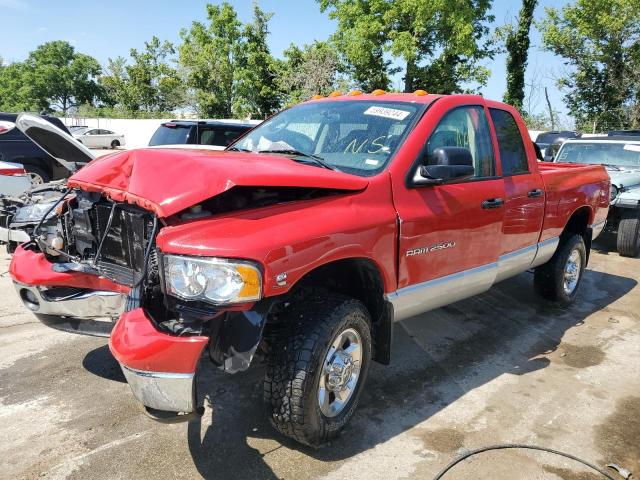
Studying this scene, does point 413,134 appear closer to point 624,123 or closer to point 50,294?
point 50,294

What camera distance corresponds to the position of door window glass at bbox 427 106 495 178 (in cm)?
348

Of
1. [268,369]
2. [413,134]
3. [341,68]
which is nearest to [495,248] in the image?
[413,134]

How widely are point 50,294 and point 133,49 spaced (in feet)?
151

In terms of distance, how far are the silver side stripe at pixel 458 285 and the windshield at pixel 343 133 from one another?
0.80 meters

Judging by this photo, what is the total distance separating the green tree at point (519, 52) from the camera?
92.6 ft

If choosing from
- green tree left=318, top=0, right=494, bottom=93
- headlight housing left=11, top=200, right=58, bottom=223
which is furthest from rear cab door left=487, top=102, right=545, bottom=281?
green tree left=318, top=0, right=494, bottom=93

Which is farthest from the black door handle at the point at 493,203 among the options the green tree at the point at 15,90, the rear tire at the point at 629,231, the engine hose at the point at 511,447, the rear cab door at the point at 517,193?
the green tree at the point at 15,90

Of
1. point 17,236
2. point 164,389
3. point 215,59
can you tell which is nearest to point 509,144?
→ point 164,389

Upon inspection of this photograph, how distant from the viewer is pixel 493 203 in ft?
12.3

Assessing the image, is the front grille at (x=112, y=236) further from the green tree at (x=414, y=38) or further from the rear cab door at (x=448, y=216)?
the green tree at (x=414, y=38)

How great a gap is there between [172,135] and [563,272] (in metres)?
6.42

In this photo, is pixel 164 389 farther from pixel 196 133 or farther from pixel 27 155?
pixel 27 155

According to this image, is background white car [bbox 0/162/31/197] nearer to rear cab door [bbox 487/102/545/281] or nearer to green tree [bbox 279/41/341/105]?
rear cab door [bbox 487/102/545/281]

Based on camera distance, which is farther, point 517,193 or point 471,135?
point 517,193
